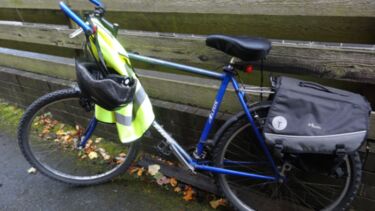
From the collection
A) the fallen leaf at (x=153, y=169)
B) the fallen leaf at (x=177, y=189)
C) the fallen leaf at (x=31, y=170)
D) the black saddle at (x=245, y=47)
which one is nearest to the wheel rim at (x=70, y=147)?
the fallen leaf at (x=31, y=170)

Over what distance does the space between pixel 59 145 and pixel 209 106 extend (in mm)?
1910

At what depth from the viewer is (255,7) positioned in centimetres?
199

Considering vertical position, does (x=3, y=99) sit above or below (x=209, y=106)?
below

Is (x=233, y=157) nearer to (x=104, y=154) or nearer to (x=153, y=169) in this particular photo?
(x=153, y=169)

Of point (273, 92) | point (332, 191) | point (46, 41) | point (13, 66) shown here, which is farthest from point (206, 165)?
point (13, 66)

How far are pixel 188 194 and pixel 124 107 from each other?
1.03 meters

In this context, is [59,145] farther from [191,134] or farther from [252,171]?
[252,171]

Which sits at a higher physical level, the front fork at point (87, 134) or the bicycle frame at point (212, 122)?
the bicycle frame at point (212, 122)

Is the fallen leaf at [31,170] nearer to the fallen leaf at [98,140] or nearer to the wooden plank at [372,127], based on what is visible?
the fallen leaf at [98,140]

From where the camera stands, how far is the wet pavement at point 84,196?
103 inches

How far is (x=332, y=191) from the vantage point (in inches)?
89.0

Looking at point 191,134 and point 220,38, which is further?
point 191,134

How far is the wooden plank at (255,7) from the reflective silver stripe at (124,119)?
88 centimetres

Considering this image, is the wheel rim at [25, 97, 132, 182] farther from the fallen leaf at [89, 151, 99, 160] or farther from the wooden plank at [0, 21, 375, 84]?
Answer: the wooden plank at [0, 21, 375, 84]
